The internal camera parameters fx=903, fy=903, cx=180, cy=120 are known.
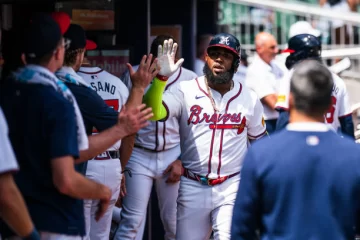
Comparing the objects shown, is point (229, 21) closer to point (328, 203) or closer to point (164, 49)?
point (164, 49)

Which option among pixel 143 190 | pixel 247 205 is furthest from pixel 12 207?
pixel 143 190

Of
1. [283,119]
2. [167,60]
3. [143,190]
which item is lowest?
[143,190]

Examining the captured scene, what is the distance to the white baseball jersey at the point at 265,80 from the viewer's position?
9.72 meters

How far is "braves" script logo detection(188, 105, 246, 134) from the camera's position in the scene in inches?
259

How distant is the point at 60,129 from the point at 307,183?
125cm

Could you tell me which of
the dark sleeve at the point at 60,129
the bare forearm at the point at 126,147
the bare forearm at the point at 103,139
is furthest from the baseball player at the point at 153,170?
the dark sleeve at the point at 60,129

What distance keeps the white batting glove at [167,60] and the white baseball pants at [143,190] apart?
1.82m

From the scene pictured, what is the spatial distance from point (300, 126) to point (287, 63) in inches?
182

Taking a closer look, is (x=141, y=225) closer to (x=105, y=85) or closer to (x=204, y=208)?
(x=204, y=208)

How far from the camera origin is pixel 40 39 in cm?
464

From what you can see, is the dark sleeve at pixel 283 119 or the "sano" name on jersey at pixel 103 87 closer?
the "sano" name on jersey at pixel 103 87

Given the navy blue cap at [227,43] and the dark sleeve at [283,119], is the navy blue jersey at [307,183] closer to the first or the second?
the navy blue cap at [227,43]

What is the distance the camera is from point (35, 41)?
4.65 m

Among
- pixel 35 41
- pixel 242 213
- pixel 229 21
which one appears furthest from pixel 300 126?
pixel 229 21
